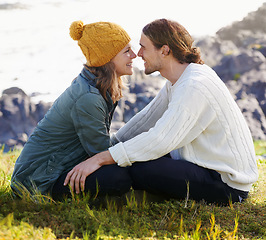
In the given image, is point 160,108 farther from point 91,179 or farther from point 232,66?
point 232,66

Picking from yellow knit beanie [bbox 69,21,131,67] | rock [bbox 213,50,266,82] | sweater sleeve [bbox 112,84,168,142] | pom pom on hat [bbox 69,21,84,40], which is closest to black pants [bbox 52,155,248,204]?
sweater sleeve [bbox 112,84,168,142]

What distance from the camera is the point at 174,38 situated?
3568 millimetres

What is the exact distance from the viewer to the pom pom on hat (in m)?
3.51

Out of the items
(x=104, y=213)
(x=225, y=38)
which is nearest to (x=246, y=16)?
(x=225, y=38)

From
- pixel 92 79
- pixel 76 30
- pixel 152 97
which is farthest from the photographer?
pixel 152 97

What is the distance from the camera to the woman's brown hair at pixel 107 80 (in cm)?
336

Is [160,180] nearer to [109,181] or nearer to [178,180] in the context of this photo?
[178,180]

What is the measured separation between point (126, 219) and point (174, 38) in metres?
1.74

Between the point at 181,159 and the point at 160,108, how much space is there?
0.88 metres

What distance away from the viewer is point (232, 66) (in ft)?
54.7

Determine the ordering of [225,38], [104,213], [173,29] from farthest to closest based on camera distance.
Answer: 1. [225,38]
2. [173,29]
3. [104,213]

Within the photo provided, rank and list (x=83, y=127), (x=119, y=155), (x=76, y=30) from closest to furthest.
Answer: (x=119, y=155) → (x=83, y=127) → (x=76, y=30)

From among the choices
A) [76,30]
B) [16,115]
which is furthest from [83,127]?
[16,115]

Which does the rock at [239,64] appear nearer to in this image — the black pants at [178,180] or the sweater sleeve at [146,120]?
the sweater sleeve at [146,120]
